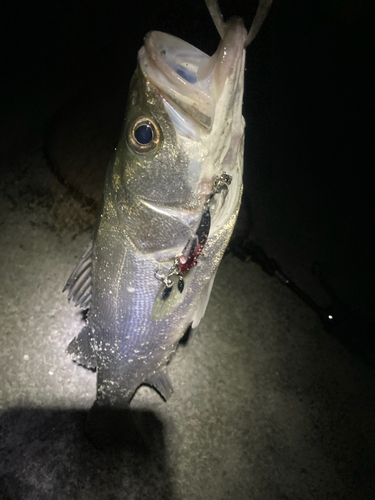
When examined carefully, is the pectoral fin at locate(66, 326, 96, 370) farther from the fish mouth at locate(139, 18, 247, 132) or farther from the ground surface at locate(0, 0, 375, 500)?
the fish mouth at locate(139, 18, 247, 132)

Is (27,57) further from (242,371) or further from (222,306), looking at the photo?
(242,371)

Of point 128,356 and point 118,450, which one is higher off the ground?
point 128,356

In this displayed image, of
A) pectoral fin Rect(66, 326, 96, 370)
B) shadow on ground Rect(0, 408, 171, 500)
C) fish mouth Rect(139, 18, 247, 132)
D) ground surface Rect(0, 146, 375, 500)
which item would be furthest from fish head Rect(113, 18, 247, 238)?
shadow on ground Rect(0, 408, 171, 500)

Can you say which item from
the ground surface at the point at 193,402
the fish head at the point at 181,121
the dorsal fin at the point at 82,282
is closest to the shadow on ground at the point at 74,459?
the ground surface at the point at 193,402

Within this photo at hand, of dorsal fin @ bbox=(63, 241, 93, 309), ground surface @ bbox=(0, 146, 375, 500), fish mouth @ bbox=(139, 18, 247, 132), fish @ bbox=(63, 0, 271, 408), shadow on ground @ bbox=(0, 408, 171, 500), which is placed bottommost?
shadow on ground @ bbox=(0, 408, 171, 500)

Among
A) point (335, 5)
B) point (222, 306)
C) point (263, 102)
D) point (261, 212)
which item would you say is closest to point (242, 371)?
point (222, 306)

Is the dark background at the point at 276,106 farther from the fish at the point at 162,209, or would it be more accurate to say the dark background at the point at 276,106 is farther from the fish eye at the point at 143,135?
the fish eye at the point at 143,135
